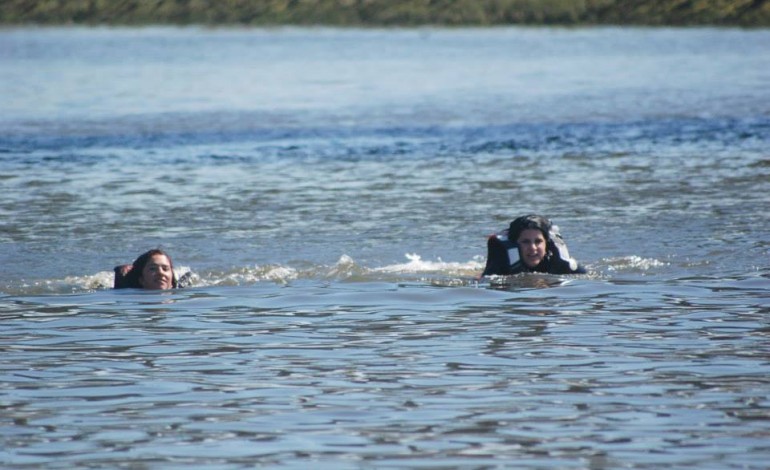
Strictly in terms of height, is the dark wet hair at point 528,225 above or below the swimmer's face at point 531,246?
above

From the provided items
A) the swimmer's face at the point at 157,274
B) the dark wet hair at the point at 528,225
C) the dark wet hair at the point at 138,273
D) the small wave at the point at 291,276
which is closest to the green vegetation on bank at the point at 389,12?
the small wave at the point at 291,276

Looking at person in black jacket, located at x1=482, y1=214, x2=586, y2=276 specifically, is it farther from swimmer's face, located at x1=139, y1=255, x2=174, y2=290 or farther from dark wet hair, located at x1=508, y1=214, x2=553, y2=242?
swimmer's face, located at x1=139, y1=255, x2=174, y2=290

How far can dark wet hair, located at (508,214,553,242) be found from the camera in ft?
55.5

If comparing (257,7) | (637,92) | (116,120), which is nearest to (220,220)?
(116,120)

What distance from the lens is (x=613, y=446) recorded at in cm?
955

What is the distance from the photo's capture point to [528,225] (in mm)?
16922

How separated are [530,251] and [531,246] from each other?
0.06 m

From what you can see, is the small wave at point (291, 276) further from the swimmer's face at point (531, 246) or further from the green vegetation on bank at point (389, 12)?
the green vegetation on bank at point (389, 12)

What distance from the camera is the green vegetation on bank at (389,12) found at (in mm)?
92500

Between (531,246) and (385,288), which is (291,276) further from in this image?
(531,246)

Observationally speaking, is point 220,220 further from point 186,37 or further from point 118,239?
point 186,37

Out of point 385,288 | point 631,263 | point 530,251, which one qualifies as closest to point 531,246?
point 530,251

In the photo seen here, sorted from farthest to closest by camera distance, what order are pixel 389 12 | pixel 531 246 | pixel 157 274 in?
pixel 389 12 < pixel 531 246 < pixel 157 274

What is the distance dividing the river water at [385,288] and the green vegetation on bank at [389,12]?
48.4 metres
